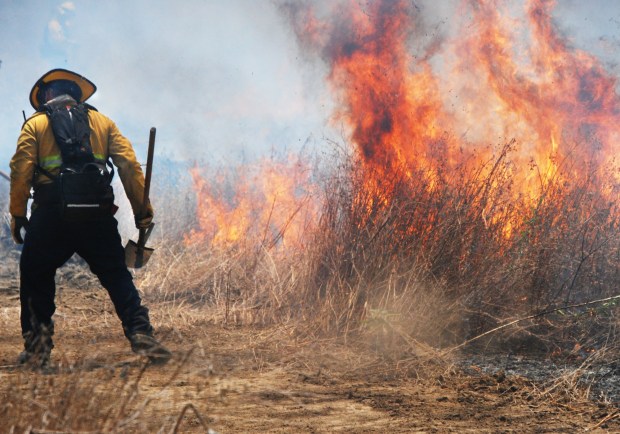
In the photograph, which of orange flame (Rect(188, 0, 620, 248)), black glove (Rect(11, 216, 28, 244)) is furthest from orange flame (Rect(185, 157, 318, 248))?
black glove (Rect(11, 216, 28, 244))

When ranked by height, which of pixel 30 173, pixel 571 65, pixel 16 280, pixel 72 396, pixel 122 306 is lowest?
pixel 16 280

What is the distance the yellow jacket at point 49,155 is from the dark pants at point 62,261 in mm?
204

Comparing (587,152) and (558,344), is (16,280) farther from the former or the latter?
(587,152)

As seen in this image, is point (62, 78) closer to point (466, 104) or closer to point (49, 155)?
point (49, 155)

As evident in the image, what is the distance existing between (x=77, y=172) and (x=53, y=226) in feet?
1.34

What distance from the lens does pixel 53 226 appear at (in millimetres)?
4285

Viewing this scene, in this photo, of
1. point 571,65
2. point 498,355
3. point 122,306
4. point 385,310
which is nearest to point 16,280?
point 122,306

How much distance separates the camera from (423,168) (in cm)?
550

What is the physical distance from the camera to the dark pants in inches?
169

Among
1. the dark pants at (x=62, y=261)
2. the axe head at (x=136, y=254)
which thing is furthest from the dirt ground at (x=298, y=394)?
the axe head at (x=136, y=254)

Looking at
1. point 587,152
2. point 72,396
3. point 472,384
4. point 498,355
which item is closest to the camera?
point 72,396

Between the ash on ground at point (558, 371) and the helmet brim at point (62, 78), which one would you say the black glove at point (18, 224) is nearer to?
the helmet brim at point (62, 78)

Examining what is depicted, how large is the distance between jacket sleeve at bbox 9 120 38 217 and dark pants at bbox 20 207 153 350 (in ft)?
0.43

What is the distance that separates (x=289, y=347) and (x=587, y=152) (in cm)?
490
